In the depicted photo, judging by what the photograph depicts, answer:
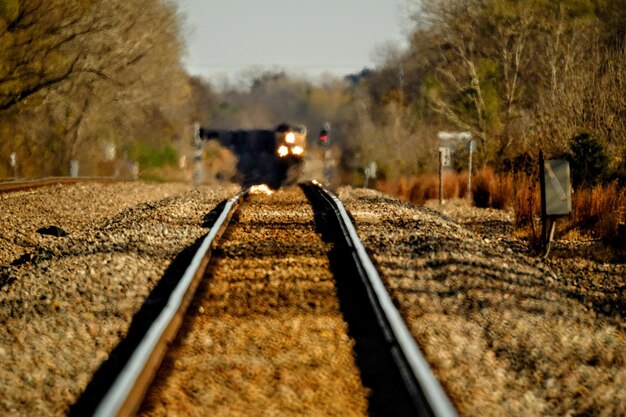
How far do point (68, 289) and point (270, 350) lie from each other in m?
2.87

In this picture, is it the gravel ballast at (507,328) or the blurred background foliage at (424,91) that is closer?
the gravel ballast at (507,328)

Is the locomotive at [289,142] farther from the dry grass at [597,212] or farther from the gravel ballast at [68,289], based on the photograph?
the dry grass at [597,212]

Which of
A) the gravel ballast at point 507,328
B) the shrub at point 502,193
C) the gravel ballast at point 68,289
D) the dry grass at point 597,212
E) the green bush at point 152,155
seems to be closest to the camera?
the gravel ballast at point 507,328

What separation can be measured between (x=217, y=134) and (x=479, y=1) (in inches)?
763

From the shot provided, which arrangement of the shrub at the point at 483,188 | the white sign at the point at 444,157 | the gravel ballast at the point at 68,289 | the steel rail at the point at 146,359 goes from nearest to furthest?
the steel rail at the point at 146,359
the gravel ballast at the point at 68,289
the white sign at the point at 444,157
the shrub at the point at 483,188

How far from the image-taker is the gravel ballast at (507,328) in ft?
17.4

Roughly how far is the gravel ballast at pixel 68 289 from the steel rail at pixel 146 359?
1.12 ft

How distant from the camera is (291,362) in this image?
593 cm

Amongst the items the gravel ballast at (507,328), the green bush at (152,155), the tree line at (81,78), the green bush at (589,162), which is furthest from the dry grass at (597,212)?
the green bush at (152,155)

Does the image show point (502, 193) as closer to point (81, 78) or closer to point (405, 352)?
point (405, 352)

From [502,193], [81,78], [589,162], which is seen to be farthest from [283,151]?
[589,162]

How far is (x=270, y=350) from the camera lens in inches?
245

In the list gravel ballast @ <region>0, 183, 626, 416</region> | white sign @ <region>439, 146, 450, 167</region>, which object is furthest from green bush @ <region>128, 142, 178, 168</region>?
gravel ballast @ <region>0, 183, 626, 416</region>

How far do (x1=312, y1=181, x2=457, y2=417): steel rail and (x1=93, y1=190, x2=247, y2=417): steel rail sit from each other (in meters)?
1.40
